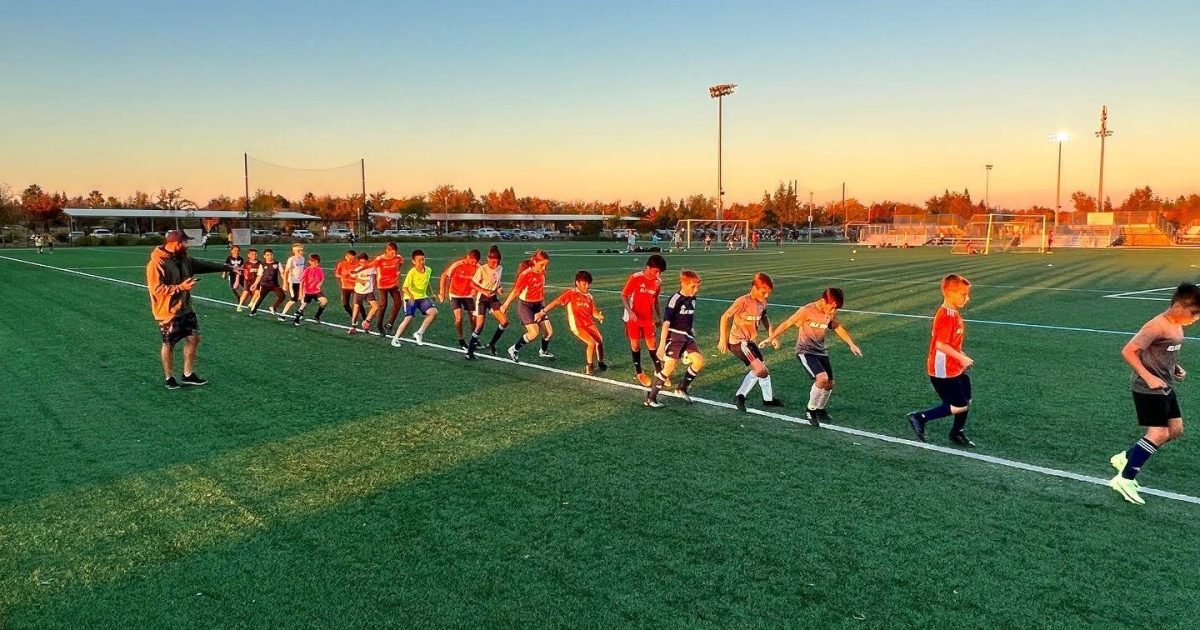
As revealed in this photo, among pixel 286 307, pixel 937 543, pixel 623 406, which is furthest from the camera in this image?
pixel 286 307

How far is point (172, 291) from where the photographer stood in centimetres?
824

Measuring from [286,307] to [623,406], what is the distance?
1106cm

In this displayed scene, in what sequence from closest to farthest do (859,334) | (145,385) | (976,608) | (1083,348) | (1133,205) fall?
(976,608), (145,385), (1083,348), (859,334), (1133,205)

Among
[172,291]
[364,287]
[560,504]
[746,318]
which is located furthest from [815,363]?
[364,287]

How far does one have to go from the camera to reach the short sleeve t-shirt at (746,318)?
752cm

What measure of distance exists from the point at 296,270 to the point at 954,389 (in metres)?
12.7

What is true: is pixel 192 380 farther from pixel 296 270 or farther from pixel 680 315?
pixel 296 270

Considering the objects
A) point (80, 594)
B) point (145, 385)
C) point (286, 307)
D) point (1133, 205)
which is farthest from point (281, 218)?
point (1133, 205)

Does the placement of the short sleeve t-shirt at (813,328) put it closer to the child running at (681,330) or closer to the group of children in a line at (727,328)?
the group of children in a line at (727,328)

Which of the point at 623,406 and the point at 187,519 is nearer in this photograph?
the point at 187,519

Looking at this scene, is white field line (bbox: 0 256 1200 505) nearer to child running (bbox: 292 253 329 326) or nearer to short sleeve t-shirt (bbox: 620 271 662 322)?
short sleeve t-shirt (bbox: 620 271 662 322)

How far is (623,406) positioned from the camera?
8.08 m

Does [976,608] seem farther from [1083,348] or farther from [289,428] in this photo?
[1083,348]

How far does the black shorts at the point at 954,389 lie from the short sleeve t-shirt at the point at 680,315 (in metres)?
2.43
